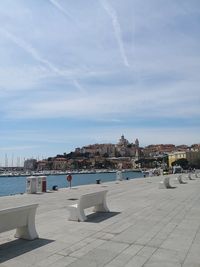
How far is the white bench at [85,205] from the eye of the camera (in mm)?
10828

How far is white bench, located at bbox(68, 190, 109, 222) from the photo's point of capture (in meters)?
10.8

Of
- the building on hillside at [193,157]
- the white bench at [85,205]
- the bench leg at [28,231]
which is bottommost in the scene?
the bench leg at [28,231]

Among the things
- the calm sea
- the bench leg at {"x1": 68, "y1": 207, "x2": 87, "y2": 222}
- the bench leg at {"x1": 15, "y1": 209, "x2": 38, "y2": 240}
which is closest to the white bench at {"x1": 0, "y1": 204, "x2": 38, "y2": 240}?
the bench leg at {"x1": 15, "y1": 209, "x2": 38, "y2": 240}

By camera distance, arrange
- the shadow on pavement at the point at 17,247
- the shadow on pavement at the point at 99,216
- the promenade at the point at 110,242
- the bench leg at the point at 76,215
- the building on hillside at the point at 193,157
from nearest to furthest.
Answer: the promenade at the point at 110,242 < the shadow on pavement at the point at 17,247 < the bench leg at the point at 76,215 < the shadow on pavement at the point at 99,216 < the building on hillside at the point at 193,157

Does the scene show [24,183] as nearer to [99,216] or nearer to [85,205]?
[99,216]

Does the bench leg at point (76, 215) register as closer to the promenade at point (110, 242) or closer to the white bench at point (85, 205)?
the white bench at point (85, 205)

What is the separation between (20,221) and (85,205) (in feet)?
10.9

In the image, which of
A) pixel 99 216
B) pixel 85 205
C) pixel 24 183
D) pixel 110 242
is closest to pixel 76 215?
pixel 85 205

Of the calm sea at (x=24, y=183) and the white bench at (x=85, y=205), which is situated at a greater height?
the calm sea at (x=24, y=183)

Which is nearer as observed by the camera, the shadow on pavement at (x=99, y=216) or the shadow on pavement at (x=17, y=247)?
the shadow on pavement at (x=17, y=247)

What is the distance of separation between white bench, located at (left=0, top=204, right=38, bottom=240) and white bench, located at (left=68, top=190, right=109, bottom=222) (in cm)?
239

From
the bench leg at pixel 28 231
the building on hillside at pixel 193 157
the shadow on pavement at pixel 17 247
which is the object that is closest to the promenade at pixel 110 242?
the shadow on pavement at pixel 17 247

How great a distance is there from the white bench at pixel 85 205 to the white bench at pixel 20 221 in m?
2.39

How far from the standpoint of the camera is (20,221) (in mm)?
8172
